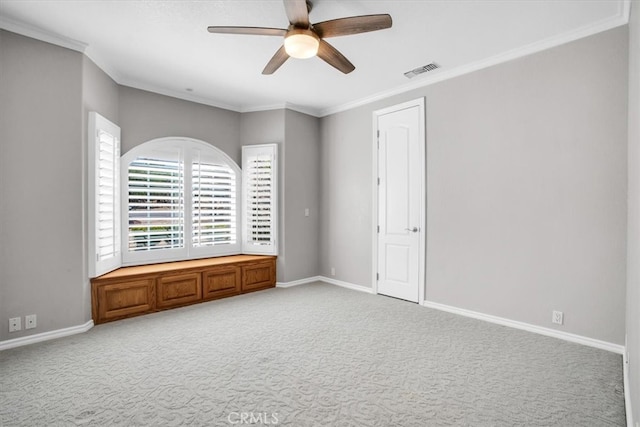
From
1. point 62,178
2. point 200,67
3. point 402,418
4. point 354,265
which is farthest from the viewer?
point 354,265

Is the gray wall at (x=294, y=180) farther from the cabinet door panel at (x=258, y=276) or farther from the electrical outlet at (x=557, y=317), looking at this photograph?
the electrical outlet at (x=557, y=317)

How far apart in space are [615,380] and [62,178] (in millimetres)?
5060

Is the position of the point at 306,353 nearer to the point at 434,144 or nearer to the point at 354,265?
the point at 354,265

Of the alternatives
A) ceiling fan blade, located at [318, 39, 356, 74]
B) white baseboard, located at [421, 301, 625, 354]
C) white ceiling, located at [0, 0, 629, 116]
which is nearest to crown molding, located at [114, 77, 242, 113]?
white ceiling, located at [0, 0, 629, 116]

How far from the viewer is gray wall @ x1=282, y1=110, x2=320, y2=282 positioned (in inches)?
205

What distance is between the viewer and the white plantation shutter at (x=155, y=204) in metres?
4.22

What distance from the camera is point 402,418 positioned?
1.97 m

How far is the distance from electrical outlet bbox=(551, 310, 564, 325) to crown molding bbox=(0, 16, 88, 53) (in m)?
5.39

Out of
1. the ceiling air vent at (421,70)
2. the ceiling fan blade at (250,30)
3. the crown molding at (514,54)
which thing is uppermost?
the ceiling air vent at (421,70)

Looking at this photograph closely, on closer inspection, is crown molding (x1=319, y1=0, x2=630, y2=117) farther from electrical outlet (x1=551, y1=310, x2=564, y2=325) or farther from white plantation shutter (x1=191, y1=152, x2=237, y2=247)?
electrical outlet (x1=551, y1=310, x2=564, y2=325)

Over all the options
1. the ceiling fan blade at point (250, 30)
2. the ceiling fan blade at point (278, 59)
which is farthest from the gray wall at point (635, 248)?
the ceiling fan blade at point (278, 59)

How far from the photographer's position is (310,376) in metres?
2.46

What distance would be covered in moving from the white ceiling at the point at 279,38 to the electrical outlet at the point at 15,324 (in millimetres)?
2630

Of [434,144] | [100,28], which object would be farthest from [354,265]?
[100,28]
